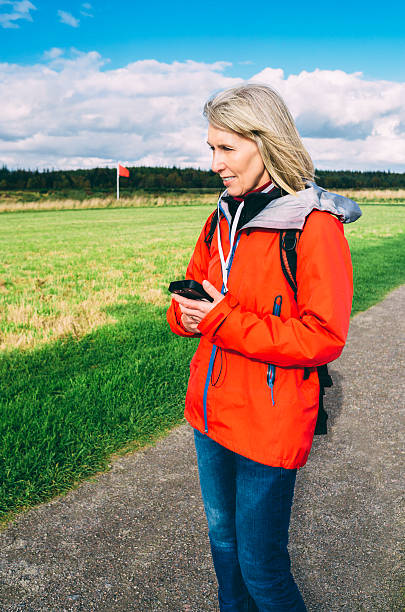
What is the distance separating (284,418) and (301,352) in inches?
10.5

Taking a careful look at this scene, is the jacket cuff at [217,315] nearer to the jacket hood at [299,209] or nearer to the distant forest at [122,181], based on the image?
the jacket hood at [299,209]

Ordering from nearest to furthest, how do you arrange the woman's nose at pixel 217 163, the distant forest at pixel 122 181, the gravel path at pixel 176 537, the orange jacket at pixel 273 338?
the orange jacket at pixel 273 338
the woman's nose at pixel 217 163
the gravel path at pixel 176 537
the distant forest at pixel 122 181

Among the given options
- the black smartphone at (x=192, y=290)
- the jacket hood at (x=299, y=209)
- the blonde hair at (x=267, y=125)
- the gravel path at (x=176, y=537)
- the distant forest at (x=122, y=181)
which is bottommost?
the gravel path at (x=176, y=537)

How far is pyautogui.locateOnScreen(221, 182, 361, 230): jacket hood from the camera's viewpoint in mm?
1637

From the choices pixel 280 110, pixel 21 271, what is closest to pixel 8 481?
pixel 280 110

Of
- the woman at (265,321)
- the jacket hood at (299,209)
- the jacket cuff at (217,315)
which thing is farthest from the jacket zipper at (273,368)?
the jacket hood at (299,209)

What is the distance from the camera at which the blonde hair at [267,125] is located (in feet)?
5.66

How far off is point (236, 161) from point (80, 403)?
10.3ft

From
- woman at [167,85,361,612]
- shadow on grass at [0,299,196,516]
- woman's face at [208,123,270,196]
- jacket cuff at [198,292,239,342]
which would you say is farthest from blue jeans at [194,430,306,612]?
shadow on grass at [0,299,196,516]

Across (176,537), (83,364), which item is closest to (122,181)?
(83,364)

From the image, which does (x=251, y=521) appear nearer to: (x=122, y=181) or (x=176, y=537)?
(x=176, y=537)

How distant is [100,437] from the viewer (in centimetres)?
383

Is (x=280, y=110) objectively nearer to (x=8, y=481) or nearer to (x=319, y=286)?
(x=319, y=286)

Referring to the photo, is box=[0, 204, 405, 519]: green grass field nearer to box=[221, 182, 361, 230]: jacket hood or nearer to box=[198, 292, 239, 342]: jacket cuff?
box=[198, 292, 239, 342]: jacket cuff
